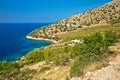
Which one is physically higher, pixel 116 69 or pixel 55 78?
pixel 116 69

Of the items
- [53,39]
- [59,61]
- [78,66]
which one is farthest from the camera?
[53,39]

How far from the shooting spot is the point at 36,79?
138 feet

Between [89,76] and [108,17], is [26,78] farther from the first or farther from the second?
[108,17]

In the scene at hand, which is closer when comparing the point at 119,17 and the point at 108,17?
the point at 119,17

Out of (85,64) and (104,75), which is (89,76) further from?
(85,64)

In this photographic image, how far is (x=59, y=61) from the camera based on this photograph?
50.0m

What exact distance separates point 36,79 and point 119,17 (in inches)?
6054

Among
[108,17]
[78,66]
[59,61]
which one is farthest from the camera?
[108,17]

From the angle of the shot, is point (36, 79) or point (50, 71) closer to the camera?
point (36, 79)

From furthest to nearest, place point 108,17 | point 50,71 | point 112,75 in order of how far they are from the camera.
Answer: point 108,17
point 50,71
point 112,75

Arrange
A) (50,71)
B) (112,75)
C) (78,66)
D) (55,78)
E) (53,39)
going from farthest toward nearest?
(53,39) < (50,71) < (55,78) < (78,66) < (112,75)

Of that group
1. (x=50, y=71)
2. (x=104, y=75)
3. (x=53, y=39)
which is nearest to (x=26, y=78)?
(x=50, y=71)

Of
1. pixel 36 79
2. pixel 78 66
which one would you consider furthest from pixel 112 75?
pixel 36 79

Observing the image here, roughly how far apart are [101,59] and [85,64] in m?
2.94
